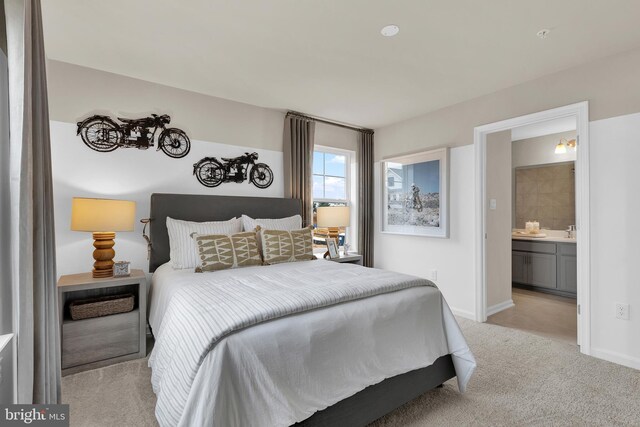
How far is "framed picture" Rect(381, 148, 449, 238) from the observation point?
3785mm

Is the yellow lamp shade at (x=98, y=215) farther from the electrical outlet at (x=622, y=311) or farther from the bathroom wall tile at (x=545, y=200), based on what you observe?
the bathroom wall tile at (x=545, y=200)

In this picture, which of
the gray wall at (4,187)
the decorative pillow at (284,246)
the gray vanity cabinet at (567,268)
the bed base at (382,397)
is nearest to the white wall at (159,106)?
the decorative pillow at (284,246)

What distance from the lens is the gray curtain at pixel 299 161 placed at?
12.7 feet

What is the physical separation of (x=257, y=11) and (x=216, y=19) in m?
0.30

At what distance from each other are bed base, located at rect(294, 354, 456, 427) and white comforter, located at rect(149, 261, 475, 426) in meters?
0.06

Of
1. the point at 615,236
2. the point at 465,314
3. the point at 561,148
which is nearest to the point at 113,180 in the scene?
the point at 465,314

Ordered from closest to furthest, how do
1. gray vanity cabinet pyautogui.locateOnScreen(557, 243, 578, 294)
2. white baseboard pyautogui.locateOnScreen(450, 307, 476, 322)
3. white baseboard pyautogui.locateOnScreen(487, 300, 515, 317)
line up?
white baseboard pyautogui.locateOnScreen(450, 307, 476, 322) < white baseboard pyautogui.locateOnScreen(487, 300, 515, 317) < gray vanity cabinet pyautogui.locateOnScreen(557, 243, 578, 294)

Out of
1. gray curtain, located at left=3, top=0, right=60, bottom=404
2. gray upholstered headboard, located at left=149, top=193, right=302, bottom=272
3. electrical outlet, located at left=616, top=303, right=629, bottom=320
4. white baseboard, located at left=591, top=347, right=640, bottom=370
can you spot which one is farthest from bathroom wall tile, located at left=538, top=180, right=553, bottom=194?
gray curtain, located at left=3, top=0, right=60, bottom=404

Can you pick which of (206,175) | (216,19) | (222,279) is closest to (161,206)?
(206,175)

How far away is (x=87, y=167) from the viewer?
9.12ft

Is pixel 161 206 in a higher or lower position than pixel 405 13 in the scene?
lower

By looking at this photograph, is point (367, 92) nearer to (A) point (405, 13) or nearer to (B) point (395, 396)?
(A) point (405, 13)

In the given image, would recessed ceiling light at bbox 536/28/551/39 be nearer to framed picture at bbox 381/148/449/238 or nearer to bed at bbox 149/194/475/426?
framed picture at bbox 381/148/449/238

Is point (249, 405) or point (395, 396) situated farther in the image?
point (395, 396)
